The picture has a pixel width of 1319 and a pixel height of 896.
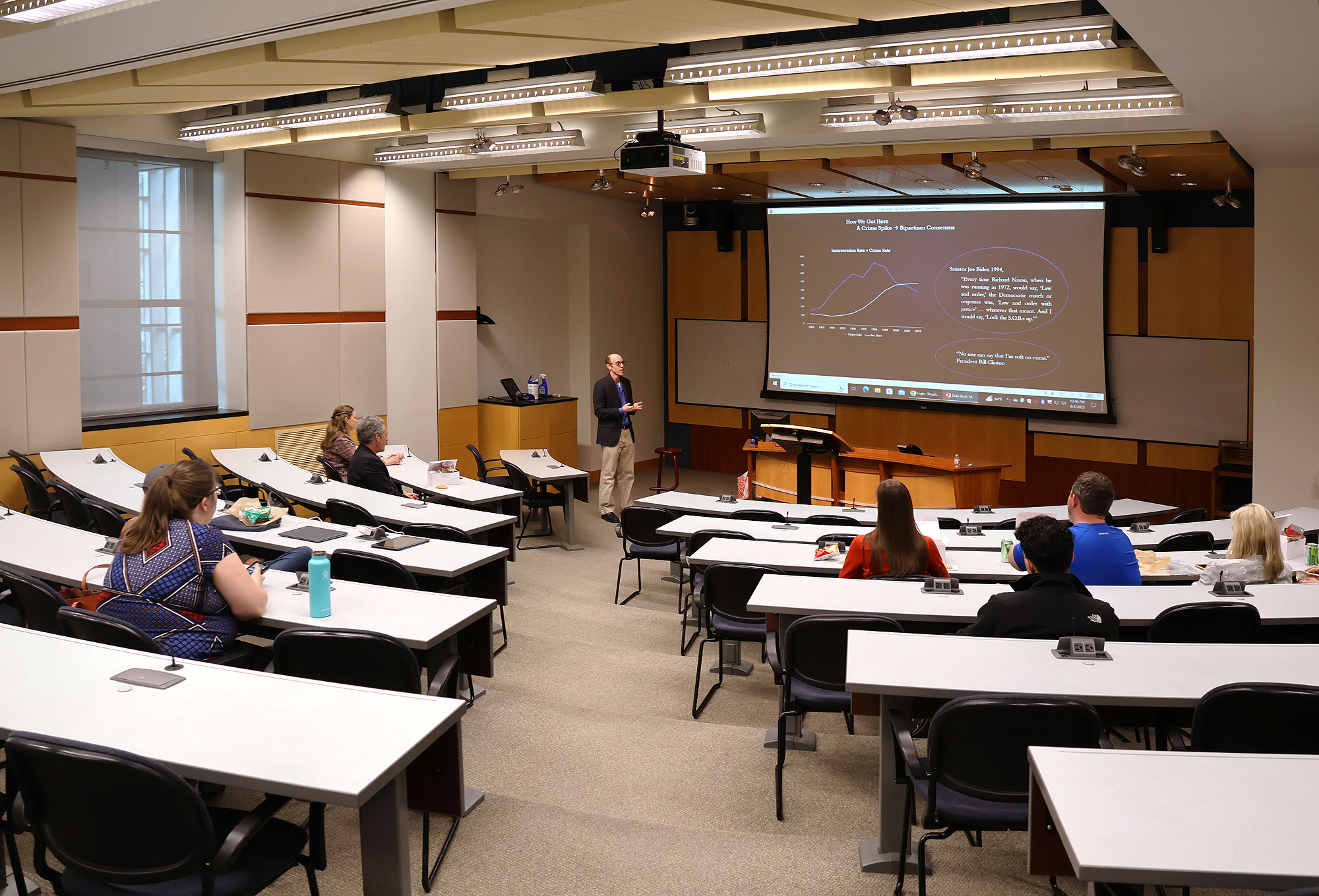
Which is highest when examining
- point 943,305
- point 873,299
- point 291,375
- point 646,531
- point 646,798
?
point 873,299

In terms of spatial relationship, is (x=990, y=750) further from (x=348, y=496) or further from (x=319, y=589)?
(x=348, y=496)

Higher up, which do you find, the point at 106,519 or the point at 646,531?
the point at 106,519

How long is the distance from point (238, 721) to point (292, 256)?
7233 mm

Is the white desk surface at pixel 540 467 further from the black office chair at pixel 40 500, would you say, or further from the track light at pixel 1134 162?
the track light at pixel 1134 162

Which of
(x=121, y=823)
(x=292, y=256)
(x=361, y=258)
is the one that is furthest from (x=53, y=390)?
(x=121, y=823)

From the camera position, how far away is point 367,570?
4379 millimetres

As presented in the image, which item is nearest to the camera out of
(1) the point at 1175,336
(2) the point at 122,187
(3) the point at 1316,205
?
(3) the point at 1316,205

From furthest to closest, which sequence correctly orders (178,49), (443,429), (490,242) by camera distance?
(490,242)
(443,429)
(178,49)

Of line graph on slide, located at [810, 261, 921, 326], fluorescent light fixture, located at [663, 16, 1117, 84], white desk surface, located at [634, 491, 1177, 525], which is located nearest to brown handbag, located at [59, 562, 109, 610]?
white desk surface, located at [634, 491, 1177, 525]

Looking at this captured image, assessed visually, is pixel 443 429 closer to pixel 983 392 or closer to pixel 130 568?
pixel 983 392

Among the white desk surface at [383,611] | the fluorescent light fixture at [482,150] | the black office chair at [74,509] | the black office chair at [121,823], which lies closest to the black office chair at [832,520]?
the white desk surface at [383,611]

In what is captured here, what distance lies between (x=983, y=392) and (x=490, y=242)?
18.6ft

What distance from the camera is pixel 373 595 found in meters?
3.95

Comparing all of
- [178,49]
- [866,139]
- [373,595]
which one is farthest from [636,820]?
[866,139]
